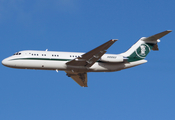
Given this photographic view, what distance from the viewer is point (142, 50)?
1366 inches

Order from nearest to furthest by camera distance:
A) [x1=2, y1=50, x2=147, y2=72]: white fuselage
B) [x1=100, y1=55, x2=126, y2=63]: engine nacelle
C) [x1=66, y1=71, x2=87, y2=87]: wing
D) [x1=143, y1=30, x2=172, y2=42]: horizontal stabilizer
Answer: [x1=143, y1=30, x2=172, y2=42]: horizontal stabilizer, [x1=2, y1=50, x2=147, y2=72]: white fuselage, [x1=100, y1=55, x2=126, y2=63]: engine nacelle, [x1=66, y1=71, x2=87, y2=87]: wing

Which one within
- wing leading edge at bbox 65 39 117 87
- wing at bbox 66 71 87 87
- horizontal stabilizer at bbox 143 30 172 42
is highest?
horizontal stabilizer at bbox 143 30 172 42

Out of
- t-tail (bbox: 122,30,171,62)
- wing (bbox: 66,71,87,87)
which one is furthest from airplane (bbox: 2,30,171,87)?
wing (bbox: 66,71,87,87)

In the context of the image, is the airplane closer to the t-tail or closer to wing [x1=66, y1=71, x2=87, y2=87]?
the t-tail

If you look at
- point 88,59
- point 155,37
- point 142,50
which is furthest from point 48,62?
point 155,37

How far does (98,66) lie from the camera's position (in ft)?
110

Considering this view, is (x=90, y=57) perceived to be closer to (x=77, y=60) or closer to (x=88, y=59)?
(x=88, y=59)

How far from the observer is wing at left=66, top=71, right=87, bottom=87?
36.7m

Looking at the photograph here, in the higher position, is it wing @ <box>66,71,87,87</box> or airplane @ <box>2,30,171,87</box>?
airplane @ <box>2,30,171,87</box>

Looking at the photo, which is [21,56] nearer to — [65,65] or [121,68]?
[65,65]

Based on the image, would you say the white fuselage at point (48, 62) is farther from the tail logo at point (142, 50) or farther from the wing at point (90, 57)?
the tail logo at point (142, 50)

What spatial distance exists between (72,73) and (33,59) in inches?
228

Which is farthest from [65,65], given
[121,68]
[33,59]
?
[121,68]

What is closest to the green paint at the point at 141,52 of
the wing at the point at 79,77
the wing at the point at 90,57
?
the wing at the point at 90,57
